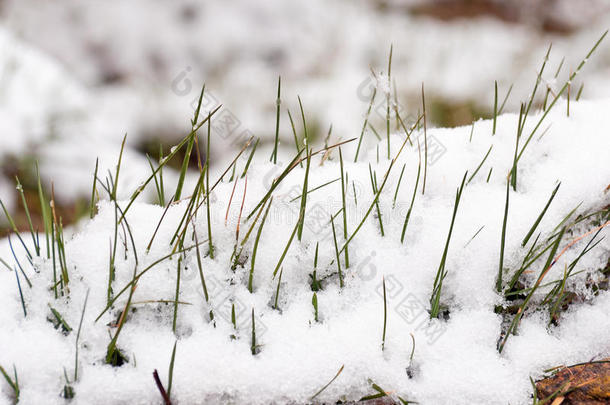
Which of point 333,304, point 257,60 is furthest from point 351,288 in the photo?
point 257,60

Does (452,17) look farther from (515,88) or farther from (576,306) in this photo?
(576,306)

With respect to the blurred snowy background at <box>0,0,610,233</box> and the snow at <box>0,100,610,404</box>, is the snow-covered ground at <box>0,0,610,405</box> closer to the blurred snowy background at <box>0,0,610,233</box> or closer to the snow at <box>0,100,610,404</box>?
the snow at <box>0,100,610,404</box>

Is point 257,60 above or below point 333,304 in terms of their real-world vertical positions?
above

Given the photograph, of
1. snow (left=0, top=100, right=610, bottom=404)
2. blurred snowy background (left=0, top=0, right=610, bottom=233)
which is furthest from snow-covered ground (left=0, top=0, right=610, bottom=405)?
blurred snowy background (left=0, top=0, right=610, bottom=233)

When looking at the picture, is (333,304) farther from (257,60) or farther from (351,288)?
(257,60)

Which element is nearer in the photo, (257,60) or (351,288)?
(351,288)

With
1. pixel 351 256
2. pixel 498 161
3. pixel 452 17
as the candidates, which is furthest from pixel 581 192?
pixel 452 17
